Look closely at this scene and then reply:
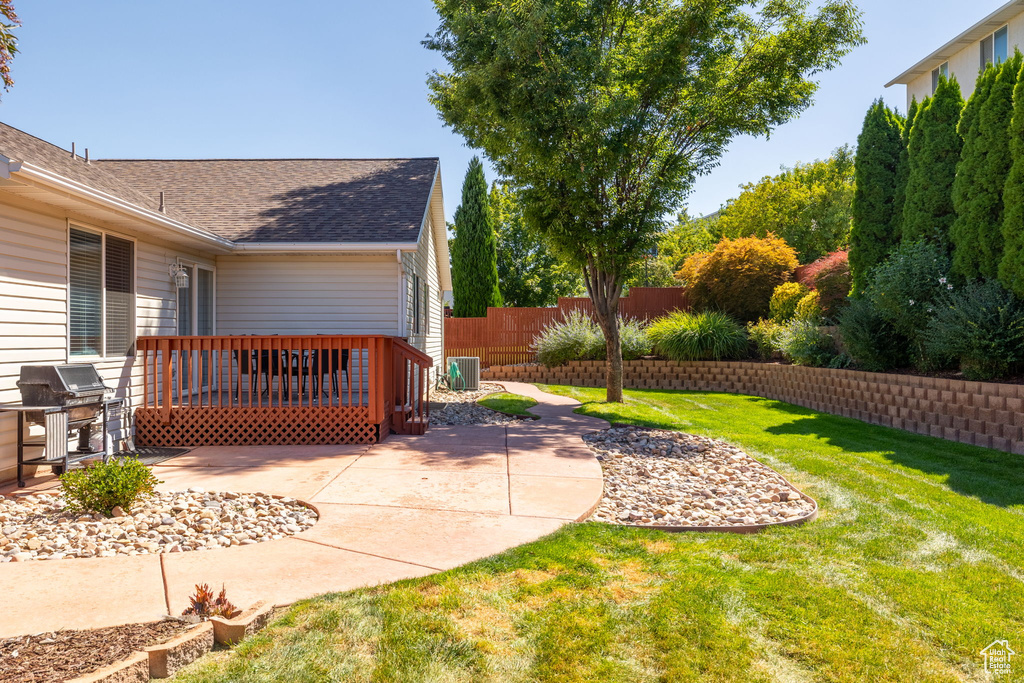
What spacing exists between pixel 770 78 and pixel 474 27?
502 centimetres

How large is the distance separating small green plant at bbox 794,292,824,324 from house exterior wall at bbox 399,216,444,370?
8.30m

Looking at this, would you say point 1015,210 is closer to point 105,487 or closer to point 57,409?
point 105,487

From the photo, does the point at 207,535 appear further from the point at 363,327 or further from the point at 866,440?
the point at 866,440

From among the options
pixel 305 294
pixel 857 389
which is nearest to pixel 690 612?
pixel 305 294

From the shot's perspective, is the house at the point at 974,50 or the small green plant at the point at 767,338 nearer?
the small green plant at the point at 767,338

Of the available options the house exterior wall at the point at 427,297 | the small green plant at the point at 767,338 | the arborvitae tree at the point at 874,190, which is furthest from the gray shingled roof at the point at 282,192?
the arborvitae tree at the point at 874,190

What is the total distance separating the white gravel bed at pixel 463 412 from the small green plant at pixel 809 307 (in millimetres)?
7083

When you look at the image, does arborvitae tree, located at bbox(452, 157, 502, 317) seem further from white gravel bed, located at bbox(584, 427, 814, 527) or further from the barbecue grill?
the barbecue grill

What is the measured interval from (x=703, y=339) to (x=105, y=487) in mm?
12617

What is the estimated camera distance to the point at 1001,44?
17.7 metres

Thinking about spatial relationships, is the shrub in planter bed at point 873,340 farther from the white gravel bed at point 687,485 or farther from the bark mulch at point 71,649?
the bark mulch at point 71,649

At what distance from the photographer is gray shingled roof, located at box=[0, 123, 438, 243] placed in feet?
30.9

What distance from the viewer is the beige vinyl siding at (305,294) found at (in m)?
9.85

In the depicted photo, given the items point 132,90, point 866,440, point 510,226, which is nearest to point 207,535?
point 866,440
